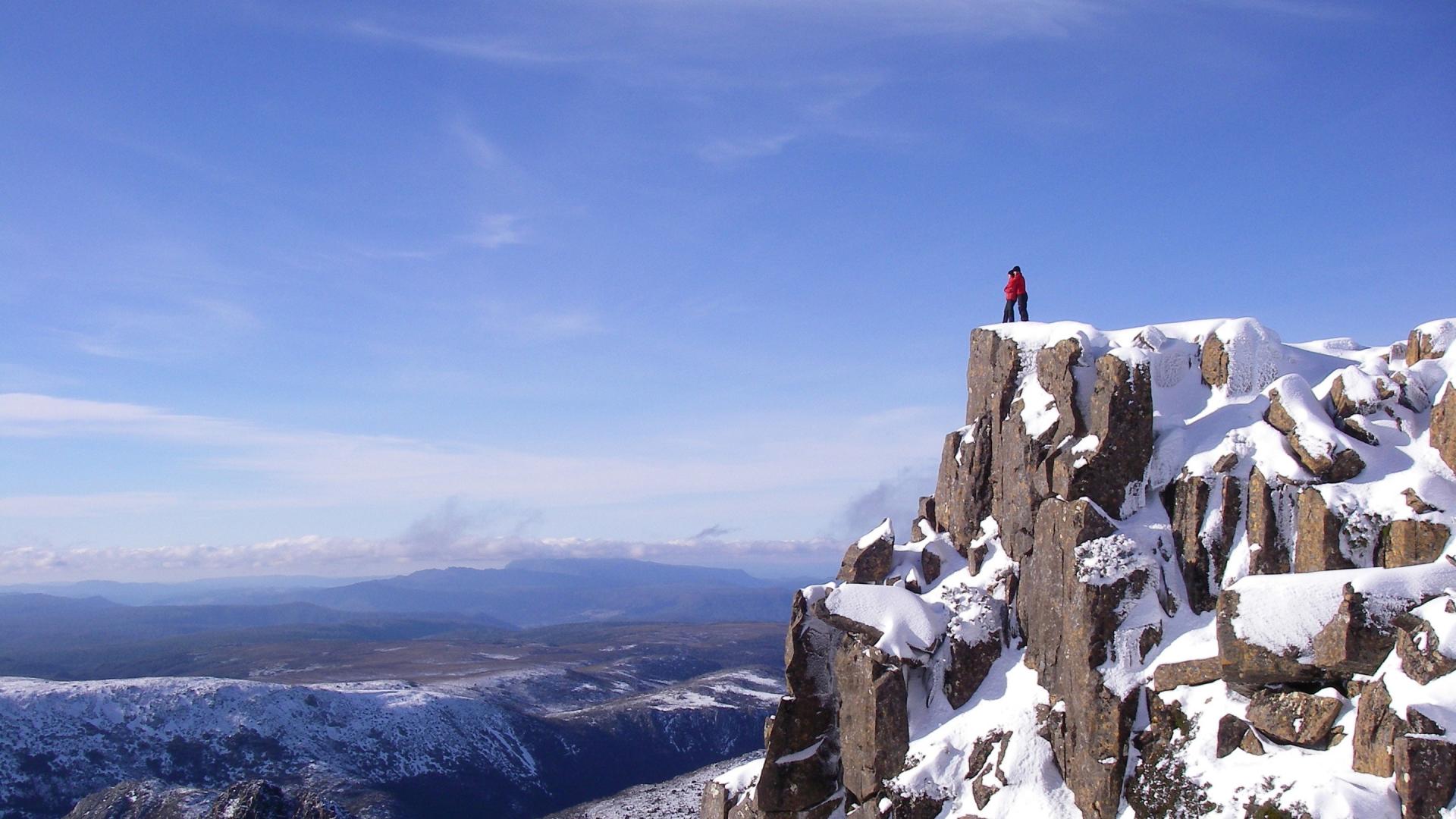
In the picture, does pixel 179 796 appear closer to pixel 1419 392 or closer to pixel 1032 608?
pixel 1032 608

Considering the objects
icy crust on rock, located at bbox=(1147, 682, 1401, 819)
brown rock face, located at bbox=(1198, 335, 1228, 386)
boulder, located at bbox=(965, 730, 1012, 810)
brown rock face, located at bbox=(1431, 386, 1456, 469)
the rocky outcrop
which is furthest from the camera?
the rocky outcrop

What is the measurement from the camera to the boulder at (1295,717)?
31125 millimetres

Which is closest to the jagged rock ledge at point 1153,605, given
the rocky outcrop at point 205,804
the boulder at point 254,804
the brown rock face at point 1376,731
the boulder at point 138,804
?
the brown rock face at point 1376,731

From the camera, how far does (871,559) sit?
5250 centimetres

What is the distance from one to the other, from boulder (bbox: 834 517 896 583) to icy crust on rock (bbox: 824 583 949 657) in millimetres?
2990

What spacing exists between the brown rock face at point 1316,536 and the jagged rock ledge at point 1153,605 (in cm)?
8

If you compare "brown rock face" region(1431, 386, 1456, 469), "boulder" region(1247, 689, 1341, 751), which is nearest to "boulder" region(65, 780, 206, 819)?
"boulder" region(1247, 689, 1341, 751)

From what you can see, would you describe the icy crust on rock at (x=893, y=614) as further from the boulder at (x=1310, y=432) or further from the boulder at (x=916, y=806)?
the boulder at (x=1310, y=432)

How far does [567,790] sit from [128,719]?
264 feet

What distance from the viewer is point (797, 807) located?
159 feet

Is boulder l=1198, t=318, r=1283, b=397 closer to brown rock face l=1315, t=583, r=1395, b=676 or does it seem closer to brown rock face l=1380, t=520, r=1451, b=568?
brown rock face l=1380, t=520, r=1451, b=568

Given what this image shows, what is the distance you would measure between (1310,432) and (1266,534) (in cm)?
509

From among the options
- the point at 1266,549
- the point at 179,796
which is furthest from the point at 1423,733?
the point at 179,796

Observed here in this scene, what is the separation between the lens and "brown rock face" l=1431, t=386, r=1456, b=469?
123 feet
